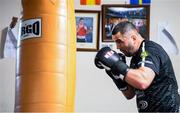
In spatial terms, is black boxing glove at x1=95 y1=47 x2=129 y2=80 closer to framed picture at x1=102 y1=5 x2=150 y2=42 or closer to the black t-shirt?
the black t-shirt

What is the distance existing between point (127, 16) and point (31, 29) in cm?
153

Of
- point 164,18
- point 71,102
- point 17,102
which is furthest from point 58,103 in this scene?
point 164,18

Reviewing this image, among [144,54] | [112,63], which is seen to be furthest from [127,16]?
[112,63]

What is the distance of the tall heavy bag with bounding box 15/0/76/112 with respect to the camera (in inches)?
71.9

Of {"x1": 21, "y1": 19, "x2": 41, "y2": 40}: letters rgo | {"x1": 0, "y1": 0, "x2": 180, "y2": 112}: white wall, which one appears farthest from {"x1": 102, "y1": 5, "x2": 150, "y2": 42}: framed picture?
{"x1": 21, "y1": 19, "x2": 41, "y2": 40}: letters rgo

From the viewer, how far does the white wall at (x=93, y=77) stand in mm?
3113

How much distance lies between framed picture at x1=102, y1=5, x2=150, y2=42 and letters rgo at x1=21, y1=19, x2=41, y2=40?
134 cm

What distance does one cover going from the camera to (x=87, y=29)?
125 inches

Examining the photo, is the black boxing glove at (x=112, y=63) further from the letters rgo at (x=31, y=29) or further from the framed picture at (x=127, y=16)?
the framed picture at (x=127, y=16)

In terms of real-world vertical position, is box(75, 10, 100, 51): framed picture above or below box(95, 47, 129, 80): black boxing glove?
above

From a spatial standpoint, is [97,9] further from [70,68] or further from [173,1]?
[70,68]

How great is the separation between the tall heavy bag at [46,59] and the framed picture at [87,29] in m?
1.17

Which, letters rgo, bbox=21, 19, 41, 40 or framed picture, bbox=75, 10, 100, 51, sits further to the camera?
framed picture, bbox=75, 10, 100, 51

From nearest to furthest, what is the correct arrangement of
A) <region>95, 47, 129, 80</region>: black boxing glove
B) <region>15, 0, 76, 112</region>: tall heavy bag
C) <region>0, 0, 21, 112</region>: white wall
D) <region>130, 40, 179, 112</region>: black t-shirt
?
<region>15, 0, 76, 112</region>: tall heavy bag → <region>95, 47, 129, 80</region>: black boxing glove → <region>130, 40, 179, 112</region>: black t-shirt → <region>0, 0, 21, 112</region>: white wall
